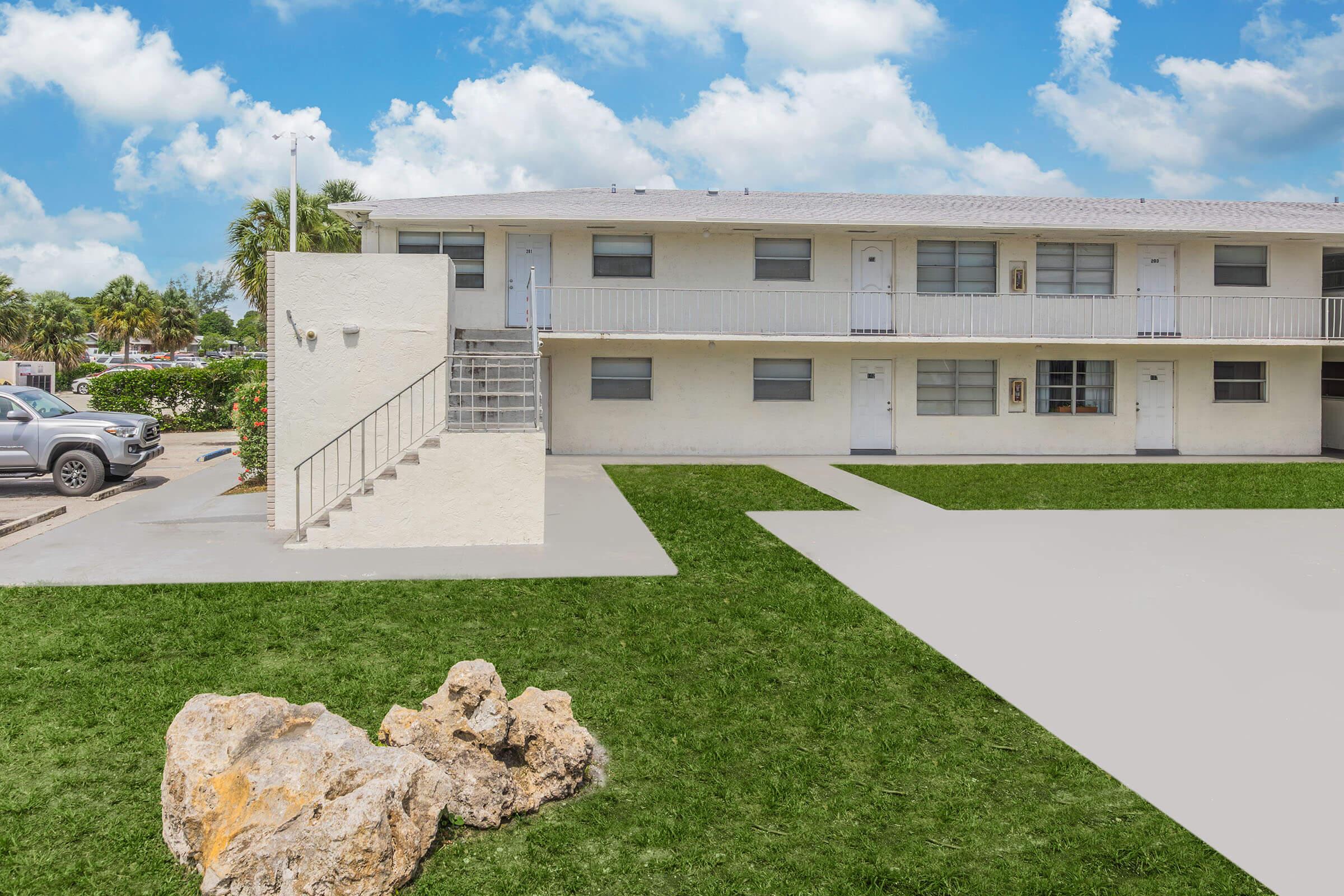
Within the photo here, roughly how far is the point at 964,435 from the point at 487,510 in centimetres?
1513

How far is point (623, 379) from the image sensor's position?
22469 millimetres

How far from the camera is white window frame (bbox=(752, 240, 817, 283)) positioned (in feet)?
72.9

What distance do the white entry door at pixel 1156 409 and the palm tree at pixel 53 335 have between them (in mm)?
50353

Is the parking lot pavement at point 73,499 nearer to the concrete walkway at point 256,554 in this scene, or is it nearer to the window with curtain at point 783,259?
the concrete walkway at point 256,554

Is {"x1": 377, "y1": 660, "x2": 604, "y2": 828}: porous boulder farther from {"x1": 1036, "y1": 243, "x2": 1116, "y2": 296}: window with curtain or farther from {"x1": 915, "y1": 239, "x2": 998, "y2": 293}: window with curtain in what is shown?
{"x1": 1036, "y1": 243, "x2": 1116, "y2": 296}: window with curtain

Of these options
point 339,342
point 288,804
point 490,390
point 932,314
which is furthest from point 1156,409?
point 288,804

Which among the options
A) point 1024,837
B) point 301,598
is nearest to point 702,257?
point 301,598

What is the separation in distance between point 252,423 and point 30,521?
11.7ft

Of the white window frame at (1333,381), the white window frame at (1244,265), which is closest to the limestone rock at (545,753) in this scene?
the white window frame at (1244,265)

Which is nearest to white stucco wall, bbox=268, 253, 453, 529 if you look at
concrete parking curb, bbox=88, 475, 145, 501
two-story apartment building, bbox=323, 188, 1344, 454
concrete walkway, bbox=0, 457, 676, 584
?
Answer: concrete walkway, bbox=0, 457, 676, 584

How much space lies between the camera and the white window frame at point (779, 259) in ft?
72.9

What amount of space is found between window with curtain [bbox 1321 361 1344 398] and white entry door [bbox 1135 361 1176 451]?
497 centimetres

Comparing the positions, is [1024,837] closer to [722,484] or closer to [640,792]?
[640,792]

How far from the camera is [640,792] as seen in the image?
4734 millimetres
